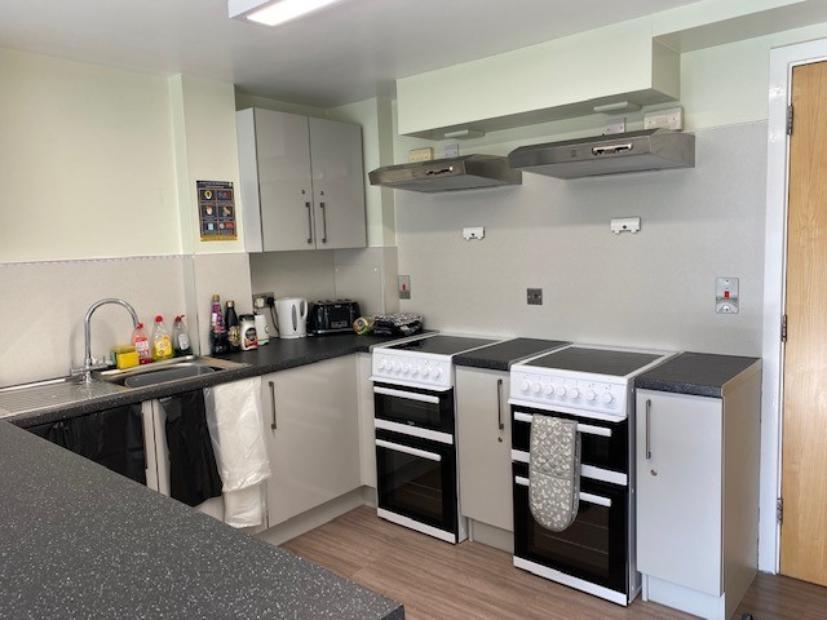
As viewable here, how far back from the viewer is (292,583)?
3.16 ft

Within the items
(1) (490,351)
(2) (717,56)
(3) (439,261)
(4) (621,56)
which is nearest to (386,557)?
(1) (490,351)

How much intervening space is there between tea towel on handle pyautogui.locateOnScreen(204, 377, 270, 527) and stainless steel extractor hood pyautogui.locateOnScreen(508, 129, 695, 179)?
1548 mm

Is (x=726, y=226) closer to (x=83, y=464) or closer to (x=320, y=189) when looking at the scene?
(x=320, y=189)

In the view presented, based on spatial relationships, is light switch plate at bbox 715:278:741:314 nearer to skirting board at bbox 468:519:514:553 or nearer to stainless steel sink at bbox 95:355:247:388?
skirting board at bbox 468:519:514:553

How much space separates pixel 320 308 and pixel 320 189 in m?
0.68

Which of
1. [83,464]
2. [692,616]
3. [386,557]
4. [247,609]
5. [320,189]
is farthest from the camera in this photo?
[320,189]

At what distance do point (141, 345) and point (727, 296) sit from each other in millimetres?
2631

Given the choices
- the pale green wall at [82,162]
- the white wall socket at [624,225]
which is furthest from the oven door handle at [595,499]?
the pale green wall at [82,162]

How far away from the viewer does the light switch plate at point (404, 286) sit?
A: 3833mm

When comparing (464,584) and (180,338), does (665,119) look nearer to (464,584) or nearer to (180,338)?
(464,584)

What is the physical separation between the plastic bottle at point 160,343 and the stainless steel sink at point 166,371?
0.05m

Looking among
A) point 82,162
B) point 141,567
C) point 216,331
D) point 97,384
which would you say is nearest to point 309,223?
point 216,331

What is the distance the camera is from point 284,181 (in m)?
3.46

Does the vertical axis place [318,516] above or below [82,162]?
below
